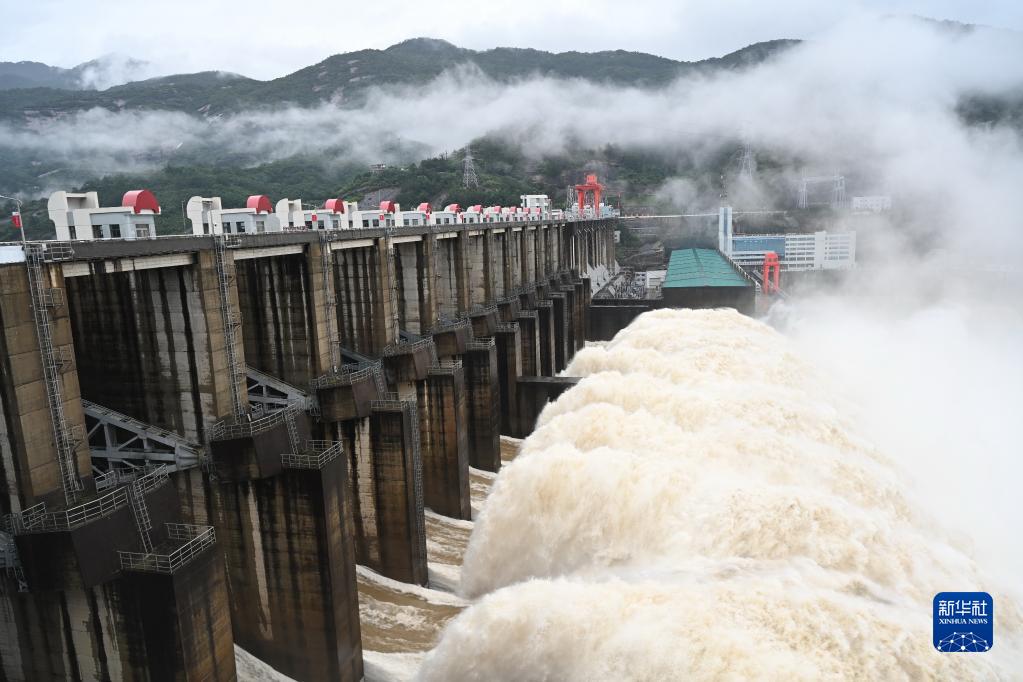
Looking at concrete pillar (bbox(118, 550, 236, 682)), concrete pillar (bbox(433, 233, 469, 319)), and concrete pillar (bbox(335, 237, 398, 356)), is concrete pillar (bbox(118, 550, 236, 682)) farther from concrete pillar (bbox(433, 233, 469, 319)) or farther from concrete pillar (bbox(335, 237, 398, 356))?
concrete pillar (bbox(433, 233, 469, 319))

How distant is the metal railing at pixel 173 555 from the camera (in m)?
12.1

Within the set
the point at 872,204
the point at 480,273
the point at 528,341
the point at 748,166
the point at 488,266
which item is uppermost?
the point at 748,166

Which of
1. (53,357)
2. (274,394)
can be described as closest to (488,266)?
(274,394)

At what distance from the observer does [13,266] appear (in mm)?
11852

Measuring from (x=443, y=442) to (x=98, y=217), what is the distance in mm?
13565

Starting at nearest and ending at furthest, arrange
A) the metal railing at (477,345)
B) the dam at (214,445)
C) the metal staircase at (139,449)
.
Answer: the dam at (214,445) → the metal staircase at (139,449) → the metal railing at (477,345)

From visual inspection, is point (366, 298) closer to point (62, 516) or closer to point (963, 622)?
point (62, 516)

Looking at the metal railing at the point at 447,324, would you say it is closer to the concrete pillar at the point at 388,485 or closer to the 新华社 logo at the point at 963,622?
the concrete pillar at the point at 388,485

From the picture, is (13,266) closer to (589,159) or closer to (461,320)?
(461,320)

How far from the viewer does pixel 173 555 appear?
41.1 feet

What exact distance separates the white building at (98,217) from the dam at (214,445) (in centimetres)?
102

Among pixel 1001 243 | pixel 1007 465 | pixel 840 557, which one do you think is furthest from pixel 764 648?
pixel 1001 243

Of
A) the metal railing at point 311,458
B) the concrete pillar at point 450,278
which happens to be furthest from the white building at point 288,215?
the concrete pillar at point 450,278

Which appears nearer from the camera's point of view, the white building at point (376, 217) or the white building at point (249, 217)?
the white building at point (249, 217)
